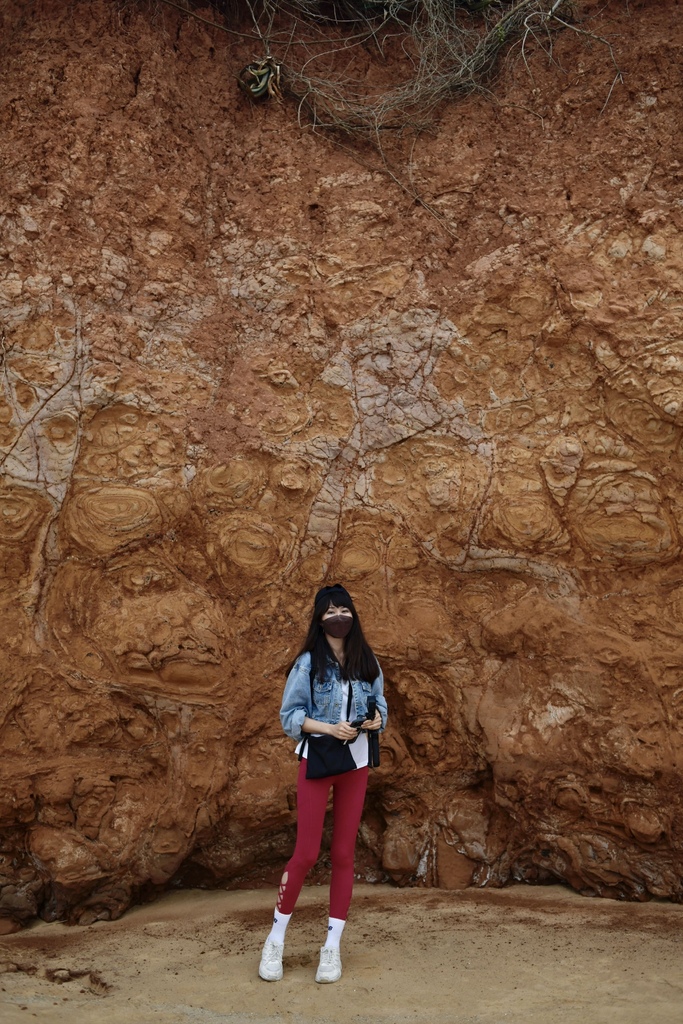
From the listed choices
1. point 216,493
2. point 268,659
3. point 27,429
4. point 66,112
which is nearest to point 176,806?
point 268,659

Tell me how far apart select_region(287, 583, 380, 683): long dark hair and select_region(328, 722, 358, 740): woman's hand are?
7.8 inches

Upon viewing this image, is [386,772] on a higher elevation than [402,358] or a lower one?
lower

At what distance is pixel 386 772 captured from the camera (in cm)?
407

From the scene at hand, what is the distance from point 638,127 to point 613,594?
2248mm

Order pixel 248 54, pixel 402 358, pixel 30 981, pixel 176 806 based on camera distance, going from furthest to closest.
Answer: pixel 248 54 → pixel 402 358 → pixel 176 806 → pixel 30 981

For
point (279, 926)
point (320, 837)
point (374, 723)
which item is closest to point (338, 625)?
point (374, 723)

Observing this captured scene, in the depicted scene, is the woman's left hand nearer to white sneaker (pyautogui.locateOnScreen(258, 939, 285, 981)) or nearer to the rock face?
white sneaker (pyautogui.locateOnScreen(258, 939, 285, 981))

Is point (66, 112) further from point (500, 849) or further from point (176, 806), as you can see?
point (500, 849)

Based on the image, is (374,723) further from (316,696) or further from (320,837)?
(320,837)

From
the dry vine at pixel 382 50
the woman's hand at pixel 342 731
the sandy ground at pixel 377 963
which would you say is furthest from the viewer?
the dry vine at pixel 382 50

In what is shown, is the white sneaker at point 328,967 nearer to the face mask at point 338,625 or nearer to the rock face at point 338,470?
the rock face at point 338,470

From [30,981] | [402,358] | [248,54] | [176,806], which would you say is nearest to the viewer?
[30,981]

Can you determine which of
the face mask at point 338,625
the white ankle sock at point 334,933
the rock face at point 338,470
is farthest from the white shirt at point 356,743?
the rock face at point 338,470

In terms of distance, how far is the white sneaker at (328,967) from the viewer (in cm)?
300
